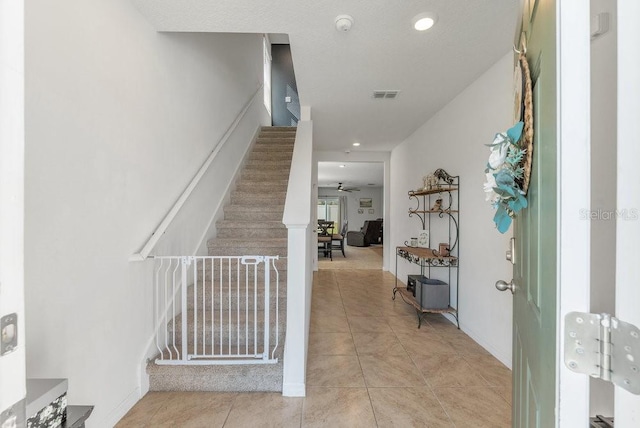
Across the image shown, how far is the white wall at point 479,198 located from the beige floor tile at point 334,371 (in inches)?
49.6

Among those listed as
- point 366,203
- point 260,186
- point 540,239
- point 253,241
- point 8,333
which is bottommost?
point 253,241

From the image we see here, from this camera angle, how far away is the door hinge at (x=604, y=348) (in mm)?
388

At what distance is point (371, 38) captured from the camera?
2.01 metres

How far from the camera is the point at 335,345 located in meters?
2.53

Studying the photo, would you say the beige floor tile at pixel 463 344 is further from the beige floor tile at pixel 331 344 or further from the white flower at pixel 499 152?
the white flower at pixel 499 152

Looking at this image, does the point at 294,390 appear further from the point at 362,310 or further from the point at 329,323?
the point at 362,310

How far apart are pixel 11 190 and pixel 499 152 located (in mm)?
1095

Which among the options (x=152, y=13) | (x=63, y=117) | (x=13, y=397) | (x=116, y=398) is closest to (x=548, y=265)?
(x=13, y=397)

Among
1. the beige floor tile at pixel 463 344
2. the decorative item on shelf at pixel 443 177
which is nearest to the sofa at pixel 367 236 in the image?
the decorative item on shelf at pixel 443 177

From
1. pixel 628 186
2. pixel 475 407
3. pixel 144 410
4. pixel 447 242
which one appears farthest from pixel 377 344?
pixel 628 186

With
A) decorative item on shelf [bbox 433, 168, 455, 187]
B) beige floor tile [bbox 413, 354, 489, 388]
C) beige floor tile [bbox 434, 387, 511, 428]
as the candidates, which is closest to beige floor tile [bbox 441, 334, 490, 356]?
beige floor tile [bbox 413, 354, 489, 388]

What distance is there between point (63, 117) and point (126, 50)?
2.31ft

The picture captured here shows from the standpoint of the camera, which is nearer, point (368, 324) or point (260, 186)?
point (368, 324)

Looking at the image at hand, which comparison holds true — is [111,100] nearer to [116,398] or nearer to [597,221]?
[116,398]
